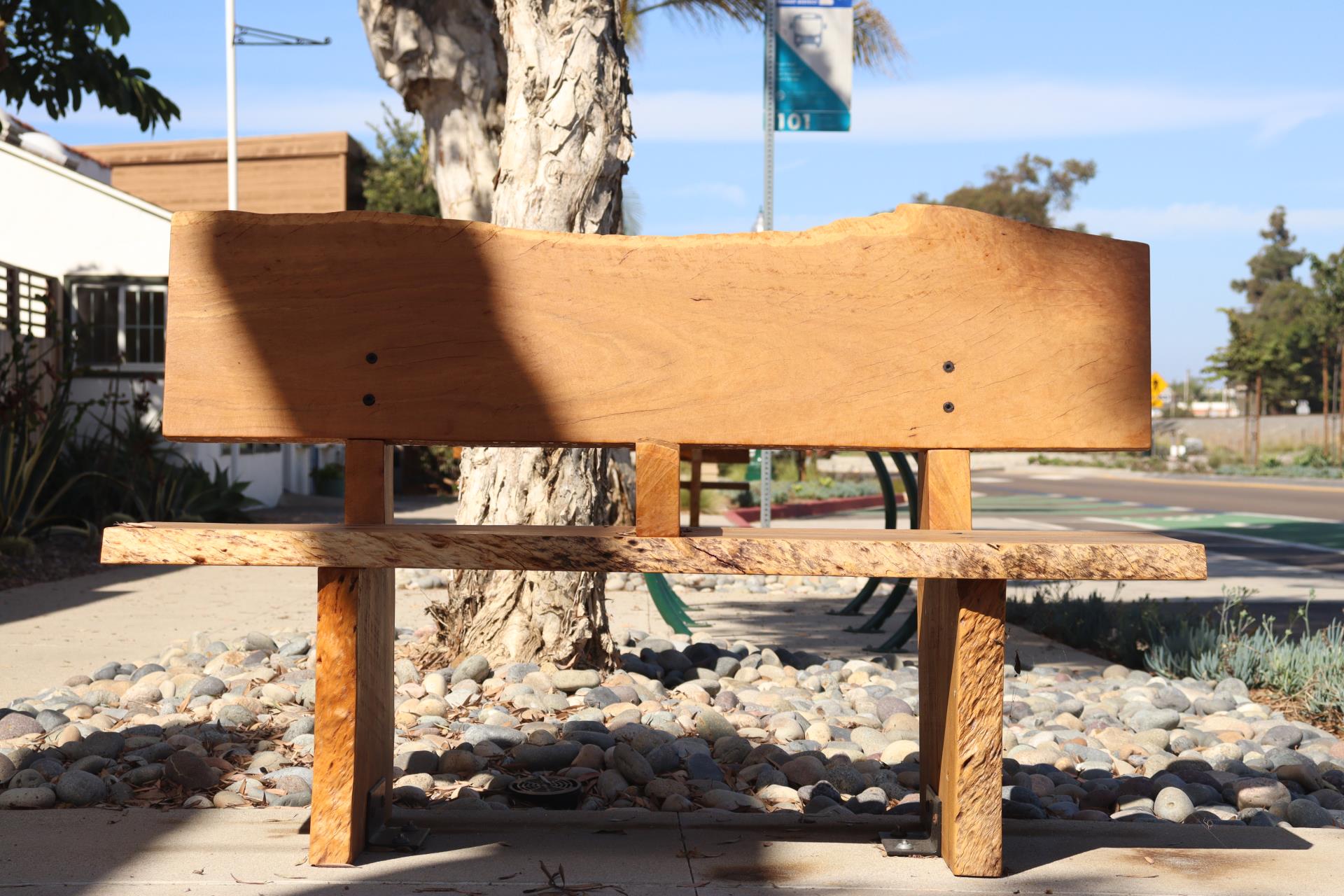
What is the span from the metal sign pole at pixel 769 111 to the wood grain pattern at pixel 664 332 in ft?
24.7

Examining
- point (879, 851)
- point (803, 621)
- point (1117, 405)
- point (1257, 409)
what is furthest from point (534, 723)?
point (1257, 409)

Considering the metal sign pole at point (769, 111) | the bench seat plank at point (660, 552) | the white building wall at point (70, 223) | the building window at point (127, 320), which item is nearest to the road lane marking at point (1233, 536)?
the metal sign pole at point (769, 111)

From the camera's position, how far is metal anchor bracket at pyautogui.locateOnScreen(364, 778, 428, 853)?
2.71m

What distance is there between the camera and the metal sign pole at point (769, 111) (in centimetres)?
1034

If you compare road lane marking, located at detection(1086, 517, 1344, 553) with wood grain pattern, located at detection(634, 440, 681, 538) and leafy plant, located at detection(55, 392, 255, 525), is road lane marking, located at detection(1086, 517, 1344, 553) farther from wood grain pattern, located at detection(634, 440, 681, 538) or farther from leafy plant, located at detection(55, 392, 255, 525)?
wood grain pattern, located at detection(634, 440, 681, 538)

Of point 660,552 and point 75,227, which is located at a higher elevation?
point 75,227

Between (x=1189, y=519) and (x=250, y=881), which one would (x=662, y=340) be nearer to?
(x=250, y=881)

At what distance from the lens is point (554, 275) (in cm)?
265

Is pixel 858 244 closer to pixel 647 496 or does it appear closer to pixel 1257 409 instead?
pixel 647 496

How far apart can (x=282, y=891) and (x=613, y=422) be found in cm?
117

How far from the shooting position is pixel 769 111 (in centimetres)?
1052

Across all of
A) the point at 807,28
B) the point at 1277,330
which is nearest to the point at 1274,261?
the point at 1277,330

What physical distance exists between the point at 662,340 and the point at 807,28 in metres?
8.70

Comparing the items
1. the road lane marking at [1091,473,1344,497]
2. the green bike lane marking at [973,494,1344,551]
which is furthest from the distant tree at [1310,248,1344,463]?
the green bike lane marking at [973,494,1344,551]
